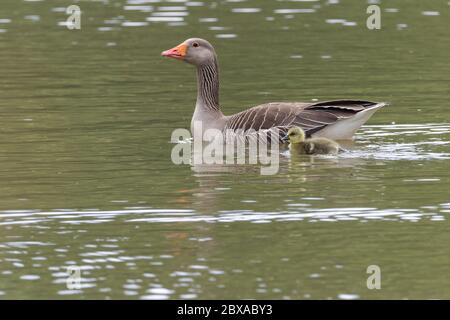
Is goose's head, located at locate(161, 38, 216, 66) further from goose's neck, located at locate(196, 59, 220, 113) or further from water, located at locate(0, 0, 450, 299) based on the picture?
water, located at locate(0, 0, 450, 299)

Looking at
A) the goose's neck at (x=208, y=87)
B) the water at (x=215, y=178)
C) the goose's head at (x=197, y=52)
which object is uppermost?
the goose's head at (x=197, y=52)

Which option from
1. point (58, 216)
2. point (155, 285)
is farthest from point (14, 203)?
point (155, 285)

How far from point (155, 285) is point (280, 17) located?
68.7 feet

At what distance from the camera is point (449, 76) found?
22.1m

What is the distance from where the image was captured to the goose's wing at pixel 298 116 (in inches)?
654

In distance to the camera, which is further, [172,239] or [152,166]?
[152,166]

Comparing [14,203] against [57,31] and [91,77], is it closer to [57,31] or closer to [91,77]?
[91,77]

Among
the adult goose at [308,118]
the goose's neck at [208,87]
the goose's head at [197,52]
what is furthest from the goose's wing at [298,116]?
the goose's head at [197,52]

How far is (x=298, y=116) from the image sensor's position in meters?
16.9

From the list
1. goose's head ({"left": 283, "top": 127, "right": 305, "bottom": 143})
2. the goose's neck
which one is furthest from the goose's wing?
the goose's neck

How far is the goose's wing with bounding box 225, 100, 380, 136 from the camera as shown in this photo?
16609 millimetres

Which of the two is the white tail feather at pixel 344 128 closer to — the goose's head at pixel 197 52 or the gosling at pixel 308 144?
the gosling at pixel 308 144

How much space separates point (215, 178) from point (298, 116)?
281 centimetres

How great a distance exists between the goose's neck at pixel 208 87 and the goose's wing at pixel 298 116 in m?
0.98
